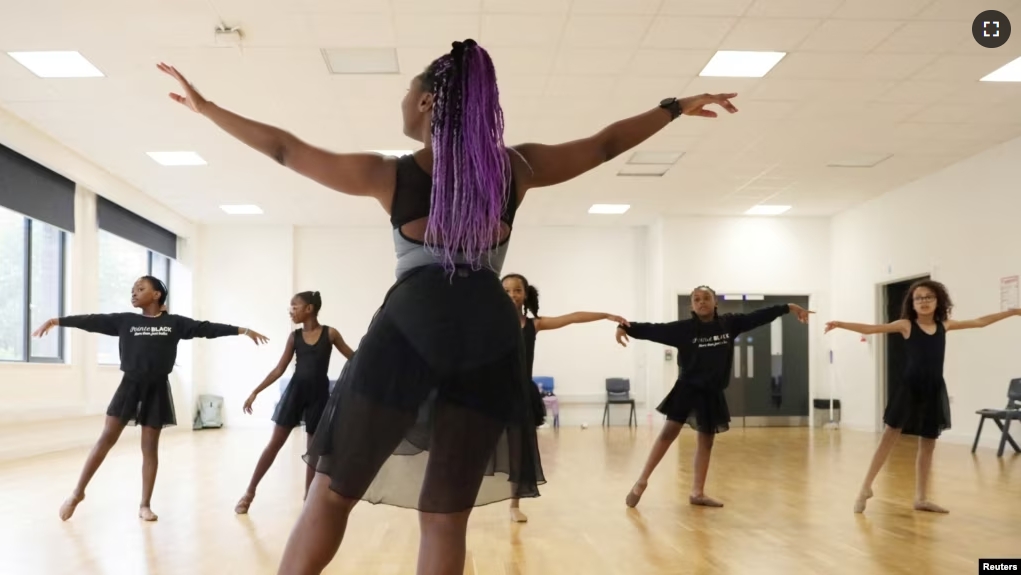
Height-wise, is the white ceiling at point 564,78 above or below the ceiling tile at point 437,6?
below

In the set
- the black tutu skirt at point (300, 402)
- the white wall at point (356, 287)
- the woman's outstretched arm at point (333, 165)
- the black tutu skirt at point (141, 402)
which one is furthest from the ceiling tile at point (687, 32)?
the white wall at point (356, 287)

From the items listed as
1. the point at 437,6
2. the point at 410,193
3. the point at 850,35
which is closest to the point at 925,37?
the point at 850,35

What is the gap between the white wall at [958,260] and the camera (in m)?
9.02

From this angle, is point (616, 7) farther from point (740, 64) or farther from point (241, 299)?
point (241, 299)

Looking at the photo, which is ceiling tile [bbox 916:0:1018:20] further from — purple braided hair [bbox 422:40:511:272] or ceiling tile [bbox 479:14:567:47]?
purple braided hair [bbox 422:40:511:272]

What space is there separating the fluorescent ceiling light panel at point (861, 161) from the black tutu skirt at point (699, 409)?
5722 millimetres

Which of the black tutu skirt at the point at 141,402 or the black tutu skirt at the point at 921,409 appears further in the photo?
the black tutu skirt at the point at 921,409

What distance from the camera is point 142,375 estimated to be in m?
4.70

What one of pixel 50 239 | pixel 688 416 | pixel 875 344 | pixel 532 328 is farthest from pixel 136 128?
pixel 875 344

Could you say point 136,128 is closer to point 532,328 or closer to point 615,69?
point 615,69

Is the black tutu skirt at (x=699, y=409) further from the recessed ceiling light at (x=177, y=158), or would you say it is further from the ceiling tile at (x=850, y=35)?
the recessed ceiling light at (x=177, y=158)

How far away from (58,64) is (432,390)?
6672 millimetres

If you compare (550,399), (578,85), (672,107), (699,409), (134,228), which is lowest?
(550,399)

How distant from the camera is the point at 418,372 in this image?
149 centimetres
